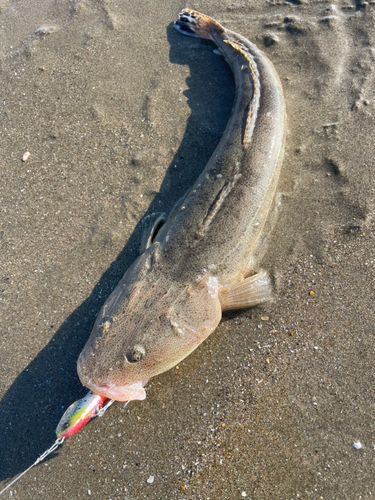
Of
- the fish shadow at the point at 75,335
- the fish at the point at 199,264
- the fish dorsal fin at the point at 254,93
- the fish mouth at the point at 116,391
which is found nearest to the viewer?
the fish mouth at the point at 116,391

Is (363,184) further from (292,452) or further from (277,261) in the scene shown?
(292,452)

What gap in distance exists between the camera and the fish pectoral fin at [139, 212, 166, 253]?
4344mm

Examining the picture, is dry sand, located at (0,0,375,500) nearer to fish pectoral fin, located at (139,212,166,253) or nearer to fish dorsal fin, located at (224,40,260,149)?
fish pectoral fin, located at (139,212,166,253)

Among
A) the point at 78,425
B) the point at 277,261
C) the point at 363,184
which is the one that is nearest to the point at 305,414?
the point at 277,261

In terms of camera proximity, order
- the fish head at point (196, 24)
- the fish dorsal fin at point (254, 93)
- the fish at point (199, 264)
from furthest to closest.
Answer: the fish head at point (196, 24) < the fish dorsal fin at point (254, 93) < the fish at point (199, 264)

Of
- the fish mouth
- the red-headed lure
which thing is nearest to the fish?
the fish mouth

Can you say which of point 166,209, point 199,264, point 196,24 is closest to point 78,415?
point 199,264

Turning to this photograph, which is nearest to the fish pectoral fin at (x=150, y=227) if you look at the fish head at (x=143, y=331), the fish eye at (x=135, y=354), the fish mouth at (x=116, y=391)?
the fish head at (x=143, y=331)

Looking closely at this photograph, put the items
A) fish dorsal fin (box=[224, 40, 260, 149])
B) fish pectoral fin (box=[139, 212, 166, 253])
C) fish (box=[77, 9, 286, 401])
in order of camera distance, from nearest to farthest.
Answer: fish (box=[77, 9, 286, 401]), fish pectoral fin (box=[139, 212, 166, 253]), fish dorsal fin (box=[224, 40, 260, 149])

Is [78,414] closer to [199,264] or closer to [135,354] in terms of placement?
[135,354]

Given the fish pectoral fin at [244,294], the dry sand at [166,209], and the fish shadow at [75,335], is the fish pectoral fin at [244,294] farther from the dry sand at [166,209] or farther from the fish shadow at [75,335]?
the fish shadow at [75,335]

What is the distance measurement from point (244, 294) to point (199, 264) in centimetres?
62

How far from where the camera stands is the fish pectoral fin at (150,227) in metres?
4.34

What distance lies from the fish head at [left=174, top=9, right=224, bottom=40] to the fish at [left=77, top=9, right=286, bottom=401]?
147 centimetres
